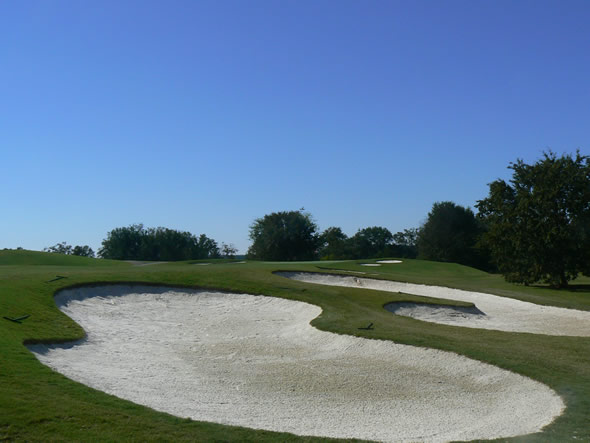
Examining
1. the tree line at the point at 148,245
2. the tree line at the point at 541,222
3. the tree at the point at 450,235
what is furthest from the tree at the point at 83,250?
the tree line at the point at 541,222

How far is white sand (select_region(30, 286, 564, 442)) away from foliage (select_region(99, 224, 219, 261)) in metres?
83.0

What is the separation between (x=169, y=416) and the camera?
7926mm

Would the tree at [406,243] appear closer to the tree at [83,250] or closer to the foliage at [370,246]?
the foliage at [370,246]

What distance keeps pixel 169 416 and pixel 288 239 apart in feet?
253

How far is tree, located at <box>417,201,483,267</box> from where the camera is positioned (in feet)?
281

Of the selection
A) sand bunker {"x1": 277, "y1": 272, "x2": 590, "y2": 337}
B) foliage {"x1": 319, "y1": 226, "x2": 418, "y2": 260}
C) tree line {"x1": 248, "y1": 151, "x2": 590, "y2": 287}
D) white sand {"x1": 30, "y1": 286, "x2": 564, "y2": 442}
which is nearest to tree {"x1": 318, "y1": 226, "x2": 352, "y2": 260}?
foliage {"x1": 319, "y1": 226, "x2": 418, "y2": 260}

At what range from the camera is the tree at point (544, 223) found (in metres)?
33.0

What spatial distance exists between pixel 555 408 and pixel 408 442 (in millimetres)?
2971

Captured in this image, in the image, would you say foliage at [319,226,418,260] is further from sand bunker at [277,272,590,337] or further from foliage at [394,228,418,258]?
sand bunker at [277,272,590,337]

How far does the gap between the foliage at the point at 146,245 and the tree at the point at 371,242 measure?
34858 mm

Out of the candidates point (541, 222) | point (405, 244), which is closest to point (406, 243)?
point (405, 244)

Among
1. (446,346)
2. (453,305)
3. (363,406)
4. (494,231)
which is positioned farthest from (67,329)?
(494,231)

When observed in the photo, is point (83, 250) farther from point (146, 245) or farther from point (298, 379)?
point (298, 379)

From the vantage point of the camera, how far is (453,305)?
2244 cm
